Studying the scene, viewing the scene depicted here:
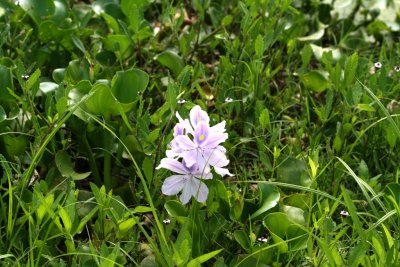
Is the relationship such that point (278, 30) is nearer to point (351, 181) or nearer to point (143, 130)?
point (351, 181)

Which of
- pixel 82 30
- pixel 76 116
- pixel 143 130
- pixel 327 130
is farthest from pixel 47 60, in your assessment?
pixel 327 130

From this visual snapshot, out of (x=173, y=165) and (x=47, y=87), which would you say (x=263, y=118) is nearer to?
(x=173, y=165)

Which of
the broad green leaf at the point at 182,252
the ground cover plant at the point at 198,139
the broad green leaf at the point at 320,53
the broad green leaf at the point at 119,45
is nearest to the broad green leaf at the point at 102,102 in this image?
the ground cover plant at the point at 198,139

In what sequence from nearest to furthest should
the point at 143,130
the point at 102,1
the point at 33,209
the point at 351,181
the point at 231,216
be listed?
1. the point at 33,209
2. the point at 231,216
3. the point at 143,130
4. the point at 351,181
5. the point at 102,1

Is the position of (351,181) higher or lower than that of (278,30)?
lower

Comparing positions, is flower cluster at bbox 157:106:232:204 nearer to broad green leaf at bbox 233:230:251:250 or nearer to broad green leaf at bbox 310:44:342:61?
broad green leaf at bbox 233:230:251:250

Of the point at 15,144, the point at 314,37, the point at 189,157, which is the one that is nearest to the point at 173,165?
the point at 189,157

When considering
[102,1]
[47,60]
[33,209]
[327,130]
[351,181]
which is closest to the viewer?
[33,209]
